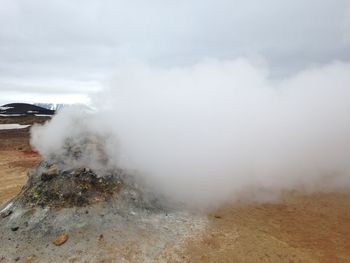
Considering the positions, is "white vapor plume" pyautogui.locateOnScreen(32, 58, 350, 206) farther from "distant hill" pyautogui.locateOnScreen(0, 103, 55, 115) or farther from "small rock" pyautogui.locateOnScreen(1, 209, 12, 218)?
"distant hill" pyautogui.locateOnScreen(0, 103, 55, 115)

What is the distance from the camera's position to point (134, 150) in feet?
25.4

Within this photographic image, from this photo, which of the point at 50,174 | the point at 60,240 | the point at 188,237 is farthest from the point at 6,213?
the point at 188,237

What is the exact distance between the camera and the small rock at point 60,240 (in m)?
5.59

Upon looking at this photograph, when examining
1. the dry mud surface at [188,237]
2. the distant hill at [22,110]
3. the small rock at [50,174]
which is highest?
the distant hill at [22,110]

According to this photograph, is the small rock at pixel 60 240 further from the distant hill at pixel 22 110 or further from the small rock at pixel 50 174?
the distant hill at pixel 22 110

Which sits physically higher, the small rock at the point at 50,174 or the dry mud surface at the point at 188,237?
the small rock at the point at 50,174

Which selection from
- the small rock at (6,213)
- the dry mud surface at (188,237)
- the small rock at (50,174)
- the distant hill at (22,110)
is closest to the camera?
the dry mud surface at (188,237)

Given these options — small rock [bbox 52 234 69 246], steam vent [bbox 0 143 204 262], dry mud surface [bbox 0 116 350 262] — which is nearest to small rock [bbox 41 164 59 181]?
steam vent [bbox 0 143 204 262]

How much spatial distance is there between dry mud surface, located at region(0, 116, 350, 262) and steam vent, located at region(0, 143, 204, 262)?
0.01 m

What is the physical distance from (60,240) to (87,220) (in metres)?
0.53

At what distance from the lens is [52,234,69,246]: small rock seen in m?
5.59

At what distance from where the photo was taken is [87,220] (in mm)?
6000

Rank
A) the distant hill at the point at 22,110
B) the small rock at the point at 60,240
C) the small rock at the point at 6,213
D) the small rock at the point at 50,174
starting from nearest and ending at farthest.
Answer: the small rock at the point at 60,240, the small rock at the point at 6,213, the small rock at the point at 50,174, the distant hill at the point at 22,110

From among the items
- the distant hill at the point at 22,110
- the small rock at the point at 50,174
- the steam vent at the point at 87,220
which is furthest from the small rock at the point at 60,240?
the distant hill at the point at 22,110
